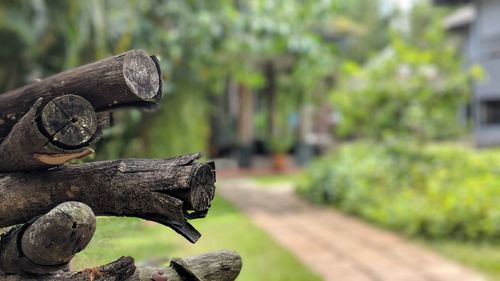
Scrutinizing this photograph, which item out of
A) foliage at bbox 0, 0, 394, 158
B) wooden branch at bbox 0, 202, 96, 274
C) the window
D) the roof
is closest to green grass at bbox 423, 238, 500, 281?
foliage at bbox 0, 0, 394, 158

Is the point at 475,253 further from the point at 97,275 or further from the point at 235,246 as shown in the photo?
the point at 97,275

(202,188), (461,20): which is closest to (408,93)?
(202,188)

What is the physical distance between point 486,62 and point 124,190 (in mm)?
19867

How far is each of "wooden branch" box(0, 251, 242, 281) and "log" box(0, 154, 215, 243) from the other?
0.45 ft

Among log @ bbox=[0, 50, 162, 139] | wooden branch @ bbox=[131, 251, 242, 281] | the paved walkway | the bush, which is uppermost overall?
log @ bbox=[0, 50, 162, 139]

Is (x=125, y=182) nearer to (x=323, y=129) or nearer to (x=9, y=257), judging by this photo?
(x=9, y=257)

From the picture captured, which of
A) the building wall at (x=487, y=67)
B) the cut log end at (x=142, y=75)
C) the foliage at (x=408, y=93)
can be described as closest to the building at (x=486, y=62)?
the building wall at (x=487, y=67)

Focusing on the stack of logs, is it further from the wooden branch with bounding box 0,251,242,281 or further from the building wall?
the building wall

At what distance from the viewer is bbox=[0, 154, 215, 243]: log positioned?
1.32 meters

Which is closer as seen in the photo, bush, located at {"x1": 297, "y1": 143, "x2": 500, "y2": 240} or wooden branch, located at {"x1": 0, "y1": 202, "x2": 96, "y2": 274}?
wooden branch, located at {"x1": 0, "y1": 202, "x2": 96, "y2": 274}

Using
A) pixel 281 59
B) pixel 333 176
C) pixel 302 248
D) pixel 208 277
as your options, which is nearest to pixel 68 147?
pixel 208 277

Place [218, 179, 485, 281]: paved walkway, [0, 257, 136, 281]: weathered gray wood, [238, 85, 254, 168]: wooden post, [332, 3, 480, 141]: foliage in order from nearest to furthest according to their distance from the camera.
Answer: [0, 257, 136, 281]: weathered gray wood
[218, 179, 485, 281]: paved walkway
[332, 3, 480, 141]: foliage
[238, 85, 254, 168]: wooden post

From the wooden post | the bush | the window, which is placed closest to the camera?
the bush

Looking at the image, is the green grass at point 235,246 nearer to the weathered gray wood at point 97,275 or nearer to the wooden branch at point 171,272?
the wooden branch at point 171,272
